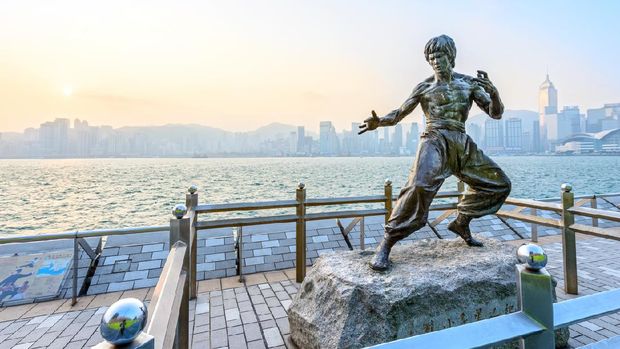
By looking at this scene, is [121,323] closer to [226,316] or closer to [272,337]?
[272,337]

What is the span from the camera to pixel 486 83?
311cm

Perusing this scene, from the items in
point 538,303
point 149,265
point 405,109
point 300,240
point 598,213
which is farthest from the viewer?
point 149,265

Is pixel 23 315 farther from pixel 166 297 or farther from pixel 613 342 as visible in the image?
pixel 613 342

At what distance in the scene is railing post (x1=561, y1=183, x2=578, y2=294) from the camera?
357 centimetres

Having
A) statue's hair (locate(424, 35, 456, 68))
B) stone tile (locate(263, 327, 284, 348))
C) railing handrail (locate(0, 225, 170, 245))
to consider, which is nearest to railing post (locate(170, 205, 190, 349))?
stone tile (locate(263, 327, 284, 348))

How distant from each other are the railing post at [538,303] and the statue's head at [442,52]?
255cm

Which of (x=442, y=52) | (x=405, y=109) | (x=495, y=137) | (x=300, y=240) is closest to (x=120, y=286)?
(x=300, y=240)

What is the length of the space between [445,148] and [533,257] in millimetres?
2213

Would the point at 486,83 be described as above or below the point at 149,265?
above

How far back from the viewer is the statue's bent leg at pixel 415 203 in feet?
9.08

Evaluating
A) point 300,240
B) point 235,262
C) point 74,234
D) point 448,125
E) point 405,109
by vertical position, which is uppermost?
point 405,109

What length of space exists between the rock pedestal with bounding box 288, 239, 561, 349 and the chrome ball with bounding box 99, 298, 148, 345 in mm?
1810

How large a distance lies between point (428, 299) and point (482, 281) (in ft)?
1.74

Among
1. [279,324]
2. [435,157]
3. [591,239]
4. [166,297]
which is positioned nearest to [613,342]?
[166,297]
